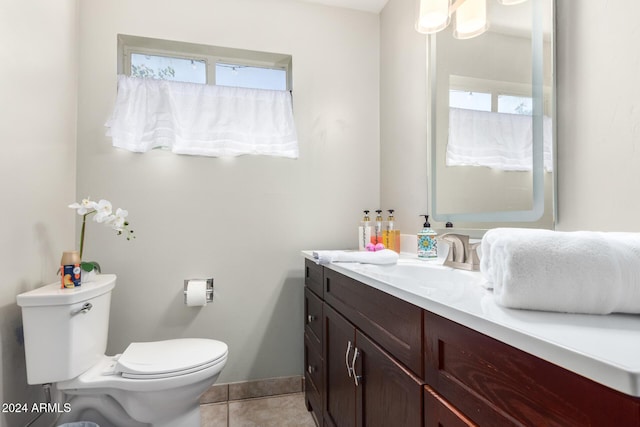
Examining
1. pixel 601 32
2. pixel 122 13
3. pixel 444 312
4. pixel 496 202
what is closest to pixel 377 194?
pixel 496 202

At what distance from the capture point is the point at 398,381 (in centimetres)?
84

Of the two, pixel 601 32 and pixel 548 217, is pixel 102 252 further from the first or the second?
pixel 601 32

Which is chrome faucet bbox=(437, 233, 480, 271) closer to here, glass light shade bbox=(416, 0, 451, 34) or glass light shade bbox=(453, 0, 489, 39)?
glass light shade bbox=(453, 0, 489, 39)

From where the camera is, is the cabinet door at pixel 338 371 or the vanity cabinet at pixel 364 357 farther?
the cabinet door at pixel 338 371

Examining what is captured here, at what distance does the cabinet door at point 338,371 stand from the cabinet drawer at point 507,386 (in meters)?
0.52

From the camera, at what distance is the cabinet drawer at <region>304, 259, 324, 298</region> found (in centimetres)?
161

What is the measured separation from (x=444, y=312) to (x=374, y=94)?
1880 mm

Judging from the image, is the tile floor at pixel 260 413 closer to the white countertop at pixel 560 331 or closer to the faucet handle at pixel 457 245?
the faucet handle at pixel 457 245

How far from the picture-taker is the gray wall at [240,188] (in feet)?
6.07

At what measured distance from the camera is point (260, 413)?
1850 mm

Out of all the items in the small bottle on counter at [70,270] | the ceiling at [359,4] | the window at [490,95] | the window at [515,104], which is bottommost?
the small bottle on counter at [70,270]

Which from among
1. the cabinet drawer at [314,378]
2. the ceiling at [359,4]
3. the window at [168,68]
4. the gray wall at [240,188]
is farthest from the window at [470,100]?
→ the window at [168,68]

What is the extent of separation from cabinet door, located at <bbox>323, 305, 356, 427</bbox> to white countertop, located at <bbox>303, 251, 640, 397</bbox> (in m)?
0.52

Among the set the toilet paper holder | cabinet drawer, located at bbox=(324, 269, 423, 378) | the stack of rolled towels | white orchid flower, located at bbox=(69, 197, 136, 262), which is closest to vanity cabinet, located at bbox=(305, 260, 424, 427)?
cabinet drawer, located at bbox=(324, 269, 423, 378)
